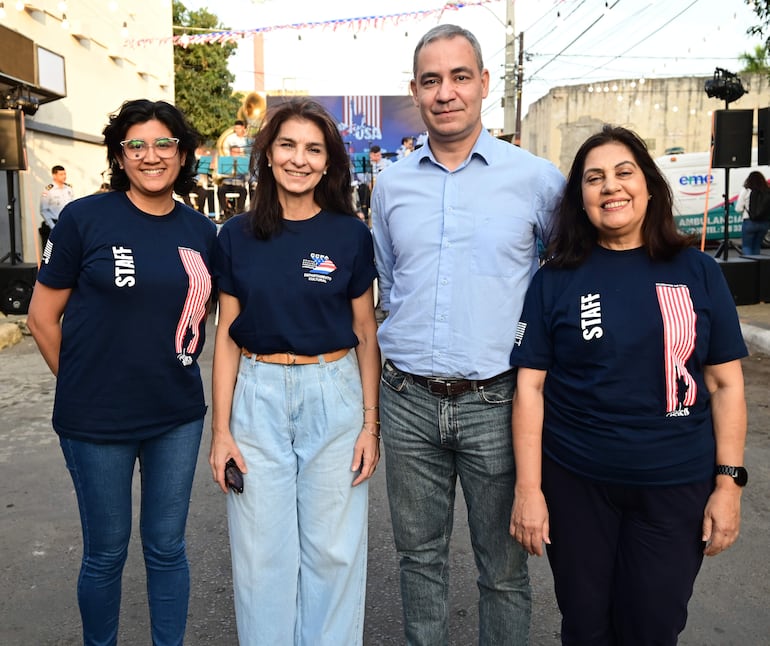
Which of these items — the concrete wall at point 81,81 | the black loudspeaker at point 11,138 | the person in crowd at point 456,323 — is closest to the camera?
the person in crowd at point 456,323

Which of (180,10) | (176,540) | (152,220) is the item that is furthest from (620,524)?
(180,10)

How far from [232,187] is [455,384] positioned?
15.1 metres

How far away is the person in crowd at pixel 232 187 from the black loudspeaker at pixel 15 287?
19.7 feet

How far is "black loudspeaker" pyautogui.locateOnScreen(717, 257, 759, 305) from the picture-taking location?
33.3 feet

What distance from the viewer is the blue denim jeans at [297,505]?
2373 millimetres

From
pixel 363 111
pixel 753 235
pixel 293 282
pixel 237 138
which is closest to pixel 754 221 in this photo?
pixel 753 235

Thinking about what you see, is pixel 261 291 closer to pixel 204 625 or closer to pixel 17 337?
pixel 204 625

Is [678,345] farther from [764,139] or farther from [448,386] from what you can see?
[764,139]

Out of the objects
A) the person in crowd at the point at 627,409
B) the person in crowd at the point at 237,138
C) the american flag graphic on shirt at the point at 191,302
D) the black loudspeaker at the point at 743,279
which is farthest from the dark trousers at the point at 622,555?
the person in crowd at the point at 237,138

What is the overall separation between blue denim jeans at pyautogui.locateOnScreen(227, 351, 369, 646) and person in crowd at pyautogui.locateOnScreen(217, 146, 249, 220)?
1410cm

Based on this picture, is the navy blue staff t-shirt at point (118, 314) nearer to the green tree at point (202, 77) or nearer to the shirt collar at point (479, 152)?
the shirt collar at point (479, 152)

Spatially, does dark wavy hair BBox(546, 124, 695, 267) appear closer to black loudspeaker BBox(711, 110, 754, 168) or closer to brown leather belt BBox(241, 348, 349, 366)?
brown leather belt BBox(241, 348, 349, 366)

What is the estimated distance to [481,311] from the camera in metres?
2.30

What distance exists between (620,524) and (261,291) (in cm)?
127
